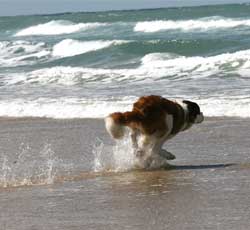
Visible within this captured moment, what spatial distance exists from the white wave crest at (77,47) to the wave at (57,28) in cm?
1268

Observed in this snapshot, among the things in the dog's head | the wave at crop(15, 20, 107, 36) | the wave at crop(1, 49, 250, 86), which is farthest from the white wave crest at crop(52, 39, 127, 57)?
the dog's head

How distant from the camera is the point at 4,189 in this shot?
7082 mm

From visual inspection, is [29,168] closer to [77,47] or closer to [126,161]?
[126,161]

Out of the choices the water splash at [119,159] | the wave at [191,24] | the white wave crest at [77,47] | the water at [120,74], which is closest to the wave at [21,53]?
the water at [120,74]

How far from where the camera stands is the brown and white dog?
7934 millimetres

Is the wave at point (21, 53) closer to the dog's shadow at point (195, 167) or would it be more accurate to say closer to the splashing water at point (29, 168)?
the splashing water at point (29, 168)

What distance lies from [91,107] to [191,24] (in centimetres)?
2840

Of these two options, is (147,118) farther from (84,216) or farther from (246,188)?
(84,216)

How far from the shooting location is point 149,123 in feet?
26.2

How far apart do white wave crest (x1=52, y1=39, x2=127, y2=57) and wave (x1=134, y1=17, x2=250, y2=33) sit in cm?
789

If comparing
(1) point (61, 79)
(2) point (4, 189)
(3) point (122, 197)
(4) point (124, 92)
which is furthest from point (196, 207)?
(1) point (61, 79)

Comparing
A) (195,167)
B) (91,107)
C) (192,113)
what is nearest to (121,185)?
(195,167)

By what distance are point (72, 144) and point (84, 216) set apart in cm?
395

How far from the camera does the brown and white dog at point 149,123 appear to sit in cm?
793
